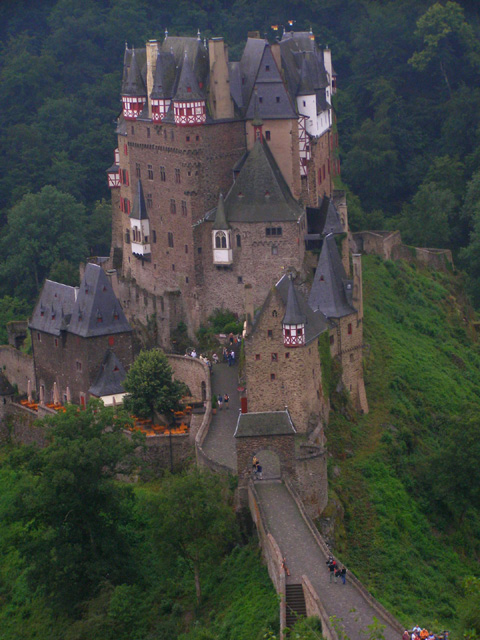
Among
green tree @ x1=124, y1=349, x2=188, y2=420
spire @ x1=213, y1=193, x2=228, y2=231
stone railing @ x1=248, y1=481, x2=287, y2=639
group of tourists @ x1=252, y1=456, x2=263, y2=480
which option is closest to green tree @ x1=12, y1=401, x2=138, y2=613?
group of tourists @ x1=252, y1=456, x2=263, y2=480

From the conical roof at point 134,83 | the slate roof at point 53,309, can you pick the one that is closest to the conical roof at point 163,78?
the conical roof at point 134,83

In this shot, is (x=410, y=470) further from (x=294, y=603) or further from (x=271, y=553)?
(x=294, y=603)

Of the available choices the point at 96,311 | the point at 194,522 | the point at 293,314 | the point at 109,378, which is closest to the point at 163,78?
the point at 96,311

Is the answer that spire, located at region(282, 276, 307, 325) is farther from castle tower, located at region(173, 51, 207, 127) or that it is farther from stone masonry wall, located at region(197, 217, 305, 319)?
castle tower, located at region(173, 51, 207, 127)

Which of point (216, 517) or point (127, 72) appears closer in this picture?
point (216, 517)

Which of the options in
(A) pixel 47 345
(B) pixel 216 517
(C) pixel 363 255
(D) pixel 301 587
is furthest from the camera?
(C) pixel 363 255

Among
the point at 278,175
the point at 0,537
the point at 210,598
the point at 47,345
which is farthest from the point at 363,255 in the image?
the point at 210,598

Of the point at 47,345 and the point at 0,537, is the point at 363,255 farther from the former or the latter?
the point at 0,537
